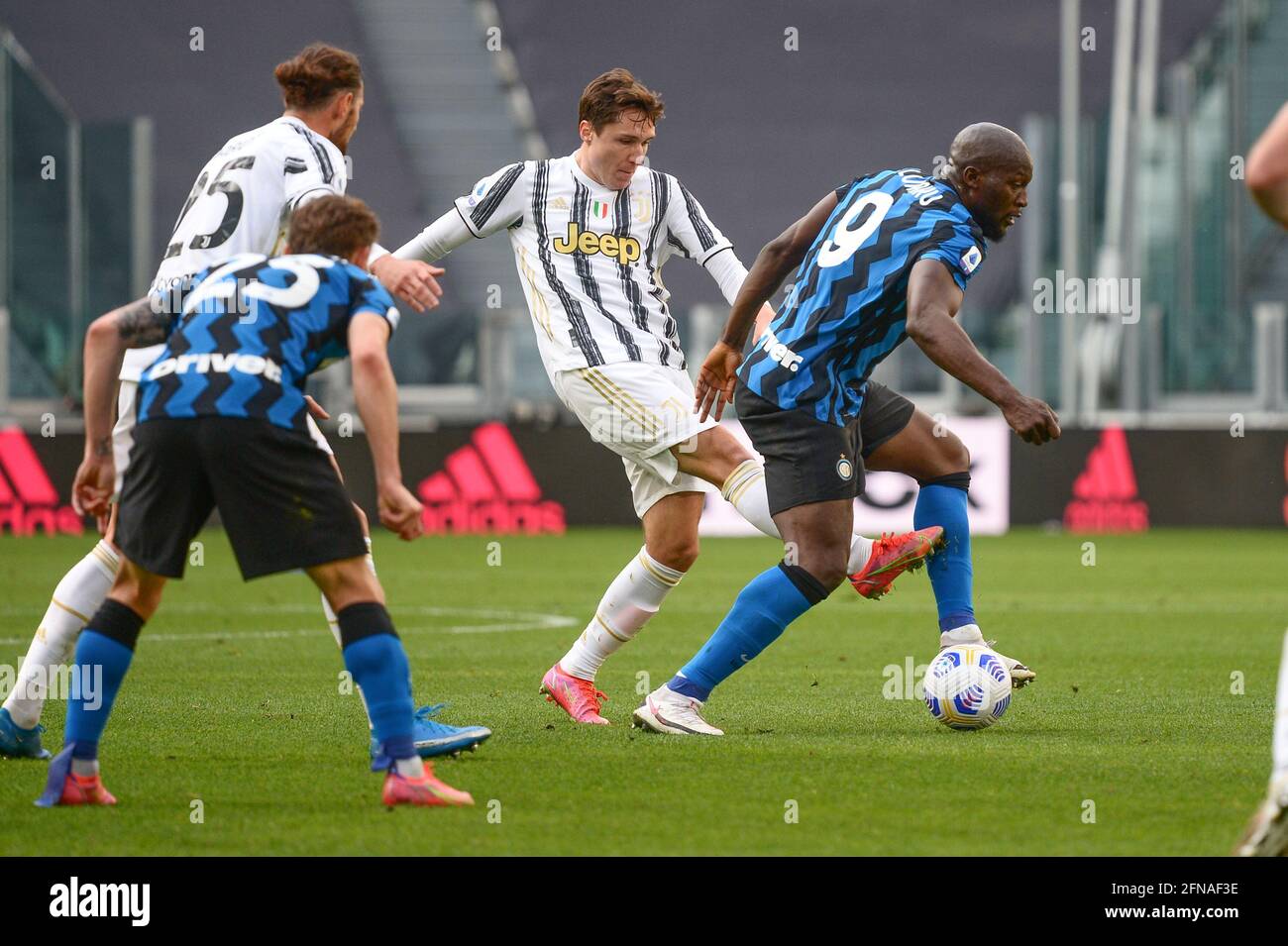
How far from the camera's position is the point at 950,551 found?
6203mm

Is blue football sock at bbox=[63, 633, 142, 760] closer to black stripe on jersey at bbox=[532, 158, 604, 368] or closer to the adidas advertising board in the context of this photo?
black stripe on jersey at bbox=[532, 158, 604, 368]

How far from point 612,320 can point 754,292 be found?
535 millimetres

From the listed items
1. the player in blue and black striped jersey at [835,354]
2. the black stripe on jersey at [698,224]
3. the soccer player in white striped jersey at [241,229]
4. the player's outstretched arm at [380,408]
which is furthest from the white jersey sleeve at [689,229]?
the player's outstretched arm at [380,408]

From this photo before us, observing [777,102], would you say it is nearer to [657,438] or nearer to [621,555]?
[621,555]

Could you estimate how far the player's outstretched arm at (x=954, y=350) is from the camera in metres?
5.23

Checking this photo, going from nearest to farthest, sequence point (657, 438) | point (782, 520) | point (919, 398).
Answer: point (782, 520), point (657, 438), point (919, 398)

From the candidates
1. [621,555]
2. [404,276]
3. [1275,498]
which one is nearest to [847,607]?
[621,555]

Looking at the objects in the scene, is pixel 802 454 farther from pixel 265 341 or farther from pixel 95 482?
pixel 95 482

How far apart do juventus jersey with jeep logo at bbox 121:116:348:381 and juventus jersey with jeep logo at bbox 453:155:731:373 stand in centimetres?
119

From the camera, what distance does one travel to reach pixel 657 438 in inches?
245

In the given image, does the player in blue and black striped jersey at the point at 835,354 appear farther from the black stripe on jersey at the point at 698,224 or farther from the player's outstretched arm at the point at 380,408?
the player's outstretched arm at the point at 380,408

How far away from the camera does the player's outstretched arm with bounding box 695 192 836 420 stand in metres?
6.14

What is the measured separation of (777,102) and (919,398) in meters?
8.09

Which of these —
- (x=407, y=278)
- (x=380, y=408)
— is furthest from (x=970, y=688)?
(x=380, y=408)
